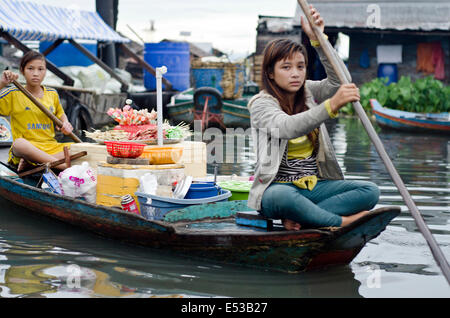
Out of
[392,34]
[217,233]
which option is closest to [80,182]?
[217,233]

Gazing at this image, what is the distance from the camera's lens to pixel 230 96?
14.9m

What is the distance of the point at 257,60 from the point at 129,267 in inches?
601

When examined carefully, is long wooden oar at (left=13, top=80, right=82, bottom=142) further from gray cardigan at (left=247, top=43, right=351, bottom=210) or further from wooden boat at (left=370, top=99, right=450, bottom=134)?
wooden boat at (left=370, top=99, right=450, bottom=134)

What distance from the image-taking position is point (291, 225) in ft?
12.8

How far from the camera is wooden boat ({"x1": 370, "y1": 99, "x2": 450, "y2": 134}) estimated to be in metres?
13.6

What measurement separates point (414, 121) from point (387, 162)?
10885mm

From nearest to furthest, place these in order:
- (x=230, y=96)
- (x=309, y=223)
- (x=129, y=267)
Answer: (x=309, y=223)
(x=129, y=267)
(x=230, y=96)

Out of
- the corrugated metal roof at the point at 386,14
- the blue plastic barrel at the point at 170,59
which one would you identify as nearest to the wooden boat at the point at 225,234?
the blue plastic barrel at the point at 170,59

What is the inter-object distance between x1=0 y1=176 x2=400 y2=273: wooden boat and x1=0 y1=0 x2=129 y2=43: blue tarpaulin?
22.3 ft

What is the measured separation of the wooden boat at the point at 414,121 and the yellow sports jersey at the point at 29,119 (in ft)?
31.5

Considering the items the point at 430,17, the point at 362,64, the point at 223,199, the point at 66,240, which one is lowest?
the point at 66,240
